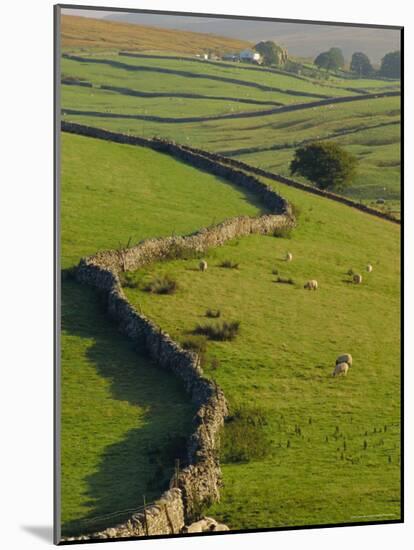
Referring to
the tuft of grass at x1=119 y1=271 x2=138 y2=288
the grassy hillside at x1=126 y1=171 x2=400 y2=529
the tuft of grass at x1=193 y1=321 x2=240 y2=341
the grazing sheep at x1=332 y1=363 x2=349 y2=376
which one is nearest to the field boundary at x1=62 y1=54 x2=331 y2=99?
the grassy hillside at x1=126 y1=171 x2=400 y2=529

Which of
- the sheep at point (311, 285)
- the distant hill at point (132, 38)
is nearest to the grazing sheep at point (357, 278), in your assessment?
the sheep at point (311, 285)

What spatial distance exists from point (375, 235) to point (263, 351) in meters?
2.84

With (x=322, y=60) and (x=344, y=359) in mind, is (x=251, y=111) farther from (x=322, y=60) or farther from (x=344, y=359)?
(x=344, y=359)

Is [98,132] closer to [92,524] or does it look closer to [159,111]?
[159,111]

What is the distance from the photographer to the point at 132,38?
24.5 metres

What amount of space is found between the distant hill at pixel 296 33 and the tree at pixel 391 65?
9 cm

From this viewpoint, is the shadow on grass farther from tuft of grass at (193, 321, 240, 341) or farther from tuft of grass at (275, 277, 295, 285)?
tuft of grass at (275, 277, 295, 285)

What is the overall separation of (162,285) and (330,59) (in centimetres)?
448

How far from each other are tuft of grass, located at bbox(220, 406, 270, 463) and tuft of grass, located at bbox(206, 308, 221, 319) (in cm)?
146

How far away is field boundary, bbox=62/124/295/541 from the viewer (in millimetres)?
22891

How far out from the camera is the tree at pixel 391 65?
85.6ft

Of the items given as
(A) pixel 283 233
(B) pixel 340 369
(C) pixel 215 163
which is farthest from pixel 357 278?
(C) pixel 215 163

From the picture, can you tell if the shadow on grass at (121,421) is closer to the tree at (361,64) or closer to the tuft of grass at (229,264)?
the tuft of grass at (229,264)

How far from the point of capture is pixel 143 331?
24406 mm
